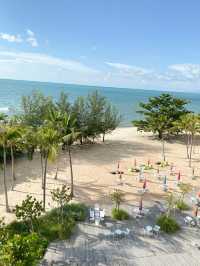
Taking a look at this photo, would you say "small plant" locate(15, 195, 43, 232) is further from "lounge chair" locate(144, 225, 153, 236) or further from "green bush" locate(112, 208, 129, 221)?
"lounge chair" locate(144, 225, 153, 236)

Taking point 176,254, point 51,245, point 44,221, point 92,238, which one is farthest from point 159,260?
point 44,221

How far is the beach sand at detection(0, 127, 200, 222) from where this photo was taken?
19.2 m

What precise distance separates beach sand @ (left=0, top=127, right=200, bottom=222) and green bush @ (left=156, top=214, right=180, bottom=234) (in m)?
2.70

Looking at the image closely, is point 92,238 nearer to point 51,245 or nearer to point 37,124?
point 51,245

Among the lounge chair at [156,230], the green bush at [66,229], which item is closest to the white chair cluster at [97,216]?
the green bush at [66,229]

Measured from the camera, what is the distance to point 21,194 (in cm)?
1958

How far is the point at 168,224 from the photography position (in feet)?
48.0

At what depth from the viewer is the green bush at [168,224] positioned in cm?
1455

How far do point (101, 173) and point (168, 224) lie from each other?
1045cm

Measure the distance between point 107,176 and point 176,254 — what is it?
11.5m

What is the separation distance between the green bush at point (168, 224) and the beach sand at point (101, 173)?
2699 millimetres

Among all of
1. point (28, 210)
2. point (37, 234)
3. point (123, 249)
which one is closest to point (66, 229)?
point (28, 210)

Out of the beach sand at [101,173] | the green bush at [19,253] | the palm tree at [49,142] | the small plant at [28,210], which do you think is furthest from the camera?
the beach sand at [101,173]

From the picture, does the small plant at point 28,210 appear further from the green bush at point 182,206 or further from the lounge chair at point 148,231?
the green bush at point 182,206
